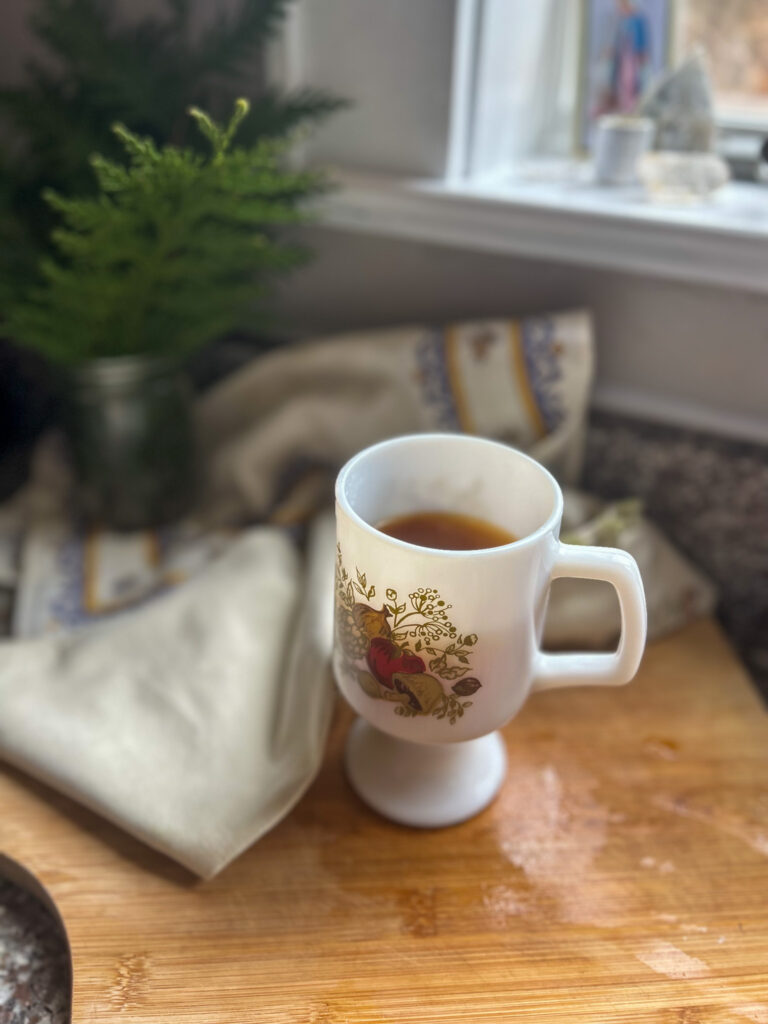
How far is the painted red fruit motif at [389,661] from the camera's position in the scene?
418mm

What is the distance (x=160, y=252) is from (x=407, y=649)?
1.06 ft

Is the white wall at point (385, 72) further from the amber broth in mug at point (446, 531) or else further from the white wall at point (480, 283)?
the amber broth in mug at point (446, 531)

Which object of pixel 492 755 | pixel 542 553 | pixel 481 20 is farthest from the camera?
pixel 481 20

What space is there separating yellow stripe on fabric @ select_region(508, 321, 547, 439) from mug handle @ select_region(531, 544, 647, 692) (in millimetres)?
233

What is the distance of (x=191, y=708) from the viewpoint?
20.3 inches

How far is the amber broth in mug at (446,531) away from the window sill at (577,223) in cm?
25

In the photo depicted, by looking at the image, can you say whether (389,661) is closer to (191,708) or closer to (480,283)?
(191,708)

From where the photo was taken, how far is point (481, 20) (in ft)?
2.00

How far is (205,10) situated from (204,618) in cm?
46

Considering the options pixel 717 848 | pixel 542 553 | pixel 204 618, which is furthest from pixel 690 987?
pixel 204 618

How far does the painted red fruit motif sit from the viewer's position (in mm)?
418

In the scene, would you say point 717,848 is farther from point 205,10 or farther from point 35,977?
point 205,10

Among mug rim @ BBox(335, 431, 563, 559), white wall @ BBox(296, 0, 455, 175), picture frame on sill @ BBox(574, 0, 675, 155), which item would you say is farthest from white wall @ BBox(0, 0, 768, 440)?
mug rim @ BBox(335, 431, 563, 559)

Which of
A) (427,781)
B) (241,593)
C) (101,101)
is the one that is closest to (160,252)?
(101,101)
